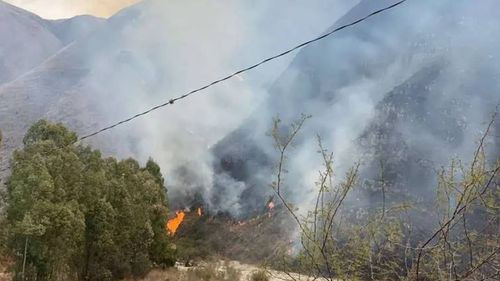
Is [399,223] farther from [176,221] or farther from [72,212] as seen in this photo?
[176,221]

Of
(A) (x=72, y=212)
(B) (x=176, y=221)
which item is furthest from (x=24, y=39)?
(A) (x=72, y=212)

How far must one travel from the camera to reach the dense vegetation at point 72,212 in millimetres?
14969

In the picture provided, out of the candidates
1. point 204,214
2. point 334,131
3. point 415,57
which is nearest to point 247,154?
point 204,214

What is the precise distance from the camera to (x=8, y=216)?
15344 millimetres

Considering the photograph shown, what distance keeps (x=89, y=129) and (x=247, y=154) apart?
21305mm

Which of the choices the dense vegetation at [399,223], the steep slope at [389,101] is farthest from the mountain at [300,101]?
the dense vegetation at [399,223]

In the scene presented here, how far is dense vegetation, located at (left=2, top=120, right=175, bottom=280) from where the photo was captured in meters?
15.0

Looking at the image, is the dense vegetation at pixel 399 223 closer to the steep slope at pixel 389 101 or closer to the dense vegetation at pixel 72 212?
the dense vegetation at pixel 72 212

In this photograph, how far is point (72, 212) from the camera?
15914 millimetres

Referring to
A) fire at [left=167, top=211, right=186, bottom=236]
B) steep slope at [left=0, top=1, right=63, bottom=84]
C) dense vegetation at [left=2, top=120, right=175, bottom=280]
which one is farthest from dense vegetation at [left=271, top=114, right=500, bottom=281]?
steep slope at [left=0, top=1, right=63, bottom=84]

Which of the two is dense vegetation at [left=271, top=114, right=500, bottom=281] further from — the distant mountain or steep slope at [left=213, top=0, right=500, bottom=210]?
the distant mountain

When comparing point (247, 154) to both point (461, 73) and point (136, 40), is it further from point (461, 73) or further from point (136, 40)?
point (136, 40)

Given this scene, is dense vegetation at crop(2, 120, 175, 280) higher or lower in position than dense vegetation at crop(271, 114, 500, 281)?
higher

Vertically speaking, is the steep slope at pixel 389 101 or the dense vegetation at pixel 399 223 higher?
the steep slope at pixel 389 101
